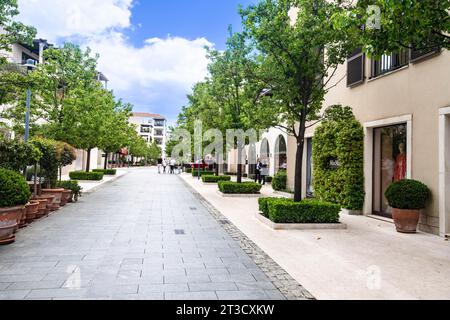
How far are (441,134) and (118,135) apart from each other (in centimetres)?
2573

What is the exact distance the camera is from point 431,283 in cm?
496

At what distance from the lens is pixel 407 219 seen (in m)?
8.55

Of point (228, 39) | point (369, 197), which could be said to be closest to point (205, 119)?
point (228, 39)

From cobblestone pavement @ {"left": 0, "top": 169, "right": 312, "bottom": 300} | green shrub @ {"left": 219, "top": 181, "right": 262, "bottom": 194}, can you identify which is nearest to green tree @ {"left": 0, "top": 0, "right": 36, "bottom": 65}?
cobblestone pavement @ {"left": 0, "top": 169, "right": 312, "bottom": 300}

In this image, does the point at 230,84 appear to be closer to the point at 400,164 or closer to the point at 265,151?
the point at 400,164

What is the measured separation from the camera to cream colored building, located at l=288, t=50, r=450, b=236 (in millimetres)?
8352

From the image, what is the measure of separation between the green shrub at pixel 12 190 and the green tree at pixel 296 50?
20.1 feet

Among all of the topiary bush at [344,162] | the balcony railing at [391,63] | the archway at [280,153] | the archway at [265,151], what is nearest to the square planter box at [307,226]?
the topiary bush at [344,162]

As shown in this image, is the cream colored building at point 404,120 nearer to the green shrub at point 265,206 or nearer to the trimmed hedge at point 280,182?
the green shrub at point 265,206

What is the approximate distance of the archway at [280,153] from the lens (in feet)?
83.0

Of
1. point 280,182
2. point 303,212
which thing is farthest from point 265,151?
point 303,212

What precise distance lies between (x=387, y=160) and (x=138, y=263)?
326 inches

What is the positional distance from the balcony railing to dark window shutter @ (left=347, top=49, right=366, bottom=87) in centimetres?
→ 43
